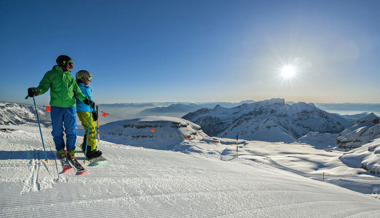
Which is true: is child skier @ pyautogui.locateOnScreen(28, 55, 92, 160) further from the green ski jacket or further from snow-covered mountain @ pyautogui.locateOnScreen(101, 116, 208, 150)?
snow-covered mountain @ pyautogui.locateOnScreen(101, 116, 208, 150)

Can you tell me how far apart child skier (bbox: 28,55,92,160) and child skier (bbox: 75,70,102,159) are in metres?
0.34

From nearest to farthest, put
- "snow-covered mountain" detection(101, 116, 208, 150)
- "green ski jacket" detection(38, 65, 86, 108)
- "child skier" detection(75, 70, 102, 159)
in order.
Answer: "green ski jacket" detection(38, 65, 86, 108) < "child skier" detection(75, 70, 102, 159) < "snow-covered mountain" detection(101, 116, 208, 150)

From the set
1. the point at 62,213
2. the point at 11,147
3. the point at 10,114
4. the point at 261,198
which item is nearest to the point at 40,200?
the point at 62,213

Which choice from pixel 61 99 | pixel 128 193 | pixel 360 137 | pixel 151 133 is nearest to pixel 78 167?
pixel 128 193

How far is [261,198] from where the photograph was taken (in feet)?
9.46

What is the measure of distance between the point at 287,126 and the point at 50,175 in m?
193

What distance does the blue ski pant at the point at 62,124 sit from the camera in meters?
3.30

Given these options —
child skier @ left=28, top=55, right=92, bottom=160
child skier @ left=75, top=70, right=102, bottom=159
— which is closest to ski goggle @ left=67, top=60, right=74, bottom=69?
child skier @ left=28, top=55, right=92, bottom=160

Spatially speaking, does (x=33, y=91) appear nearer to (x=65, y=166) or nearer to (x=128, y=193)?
(x=65, y=166)

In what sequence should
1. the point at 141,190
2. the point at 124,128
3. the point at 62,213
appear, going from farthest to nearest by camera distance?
the point at 124,128, the point at 141,190, the point at 62,213

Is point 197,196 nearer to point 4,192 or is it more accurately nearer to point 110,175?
point 110,175

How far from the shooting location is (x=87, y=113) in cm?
399

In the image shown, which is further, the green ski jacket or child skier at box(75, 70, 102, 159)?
child skier at box(75, 70, 102, 159)

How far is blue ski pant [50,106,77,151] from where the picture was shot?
10.8ft
